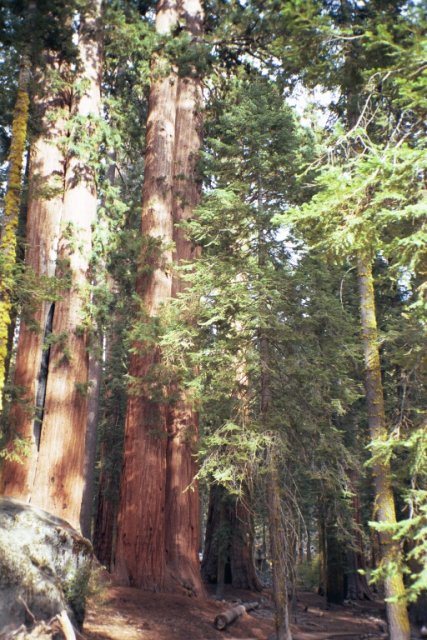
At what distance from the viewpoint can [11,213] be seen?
8.68 m

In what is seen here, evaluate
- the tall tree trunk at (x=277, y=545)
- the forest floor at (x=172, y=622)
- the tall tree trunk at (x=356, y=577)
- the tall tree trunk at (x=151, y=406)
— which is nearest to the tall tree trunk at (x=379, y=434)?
the tall tree trunk at (x=277, y=545)

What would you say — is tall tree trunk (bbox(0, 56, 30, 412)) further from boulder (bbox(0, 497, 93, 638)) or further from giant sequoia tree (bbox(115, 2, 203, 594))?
giant sequoia tree (bbox(115, 2, 203, 594))

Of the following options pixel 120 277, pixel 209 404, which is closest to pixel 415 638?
pixel 209 404

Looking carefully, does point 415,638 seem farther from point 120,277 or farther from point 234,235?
point 120,277

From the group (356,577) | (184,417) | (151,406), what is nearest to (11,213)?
(151,406)

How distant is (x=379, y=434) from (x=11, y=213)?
6870 millimetres

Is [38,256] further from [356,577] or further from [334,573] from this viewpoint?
[356,577]

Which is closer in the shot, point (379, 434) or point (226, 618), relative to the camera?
point (379, 434)

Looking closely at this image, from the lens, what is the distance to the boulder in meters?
5.54

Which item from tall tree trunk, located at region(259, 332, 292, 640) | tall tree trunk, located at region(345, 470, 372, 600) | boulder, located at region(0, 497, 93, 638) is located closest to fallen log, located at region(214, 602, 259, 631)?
tall tree trunk, located at region(259, 332, 292, 640)

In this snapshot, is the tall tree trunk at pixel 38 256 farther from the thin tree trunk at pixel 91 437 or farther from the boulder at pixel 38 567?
the thin tree trunk at pixel 91 437

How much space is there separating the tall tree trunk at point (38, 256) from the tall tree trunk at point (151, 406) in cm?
203

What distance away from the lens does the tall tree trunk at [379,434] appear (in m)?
8.16

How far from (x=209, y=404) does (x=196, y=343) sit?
137cm
